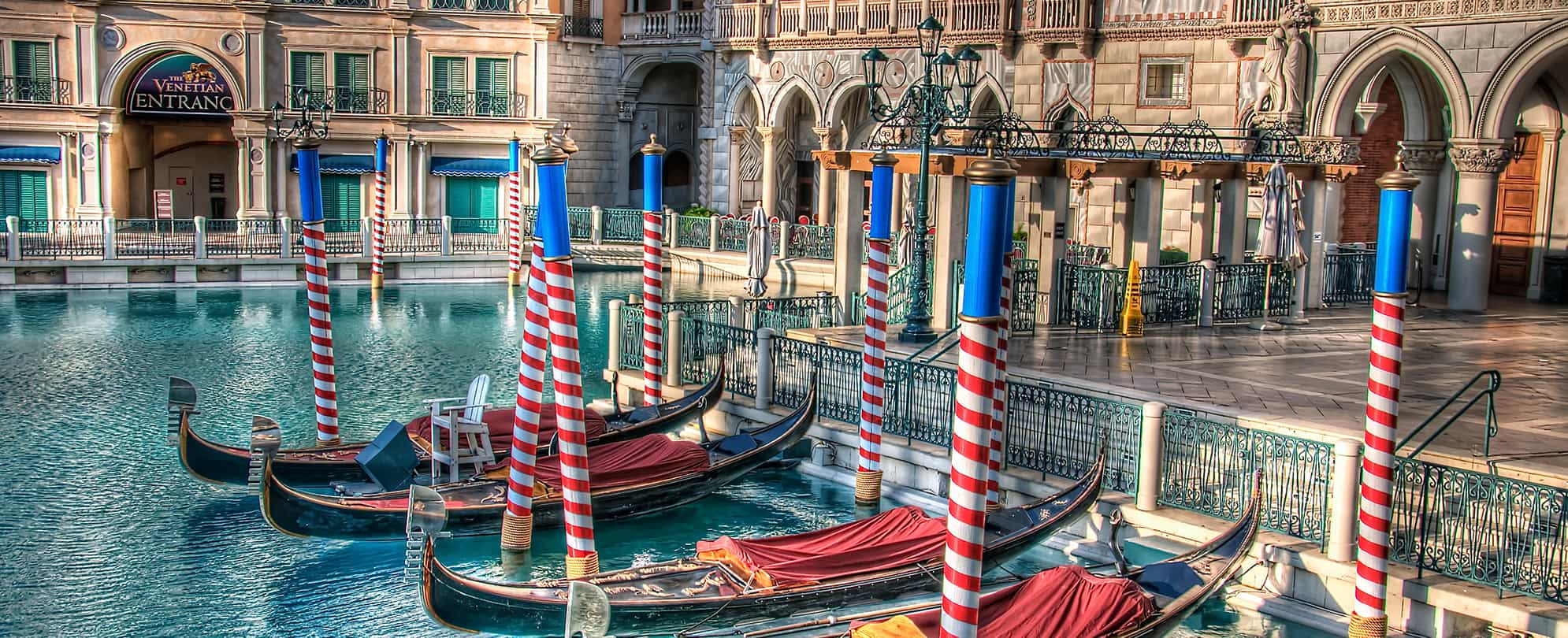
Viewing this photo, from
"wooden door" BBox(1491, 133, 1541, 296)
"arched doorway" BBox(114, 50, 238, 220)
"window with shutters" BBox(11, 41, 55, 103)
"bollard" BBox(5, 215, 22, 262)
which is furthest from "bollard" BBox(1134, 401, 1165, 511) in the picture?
"window with shutters" BBox(11, 41, 55, 103)

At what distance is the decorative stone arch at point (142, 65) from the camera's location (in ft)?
120

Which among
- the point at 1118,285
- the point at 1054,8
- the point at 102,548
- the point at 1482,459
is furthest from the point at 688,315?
the point at 1054,8

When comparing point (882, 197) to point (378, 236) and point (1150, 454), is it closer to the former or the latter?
point (1150, 454)

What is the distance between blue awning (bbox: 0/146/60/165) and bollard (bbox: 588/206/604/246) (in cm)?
1302

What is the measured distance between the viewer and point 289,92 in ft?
125

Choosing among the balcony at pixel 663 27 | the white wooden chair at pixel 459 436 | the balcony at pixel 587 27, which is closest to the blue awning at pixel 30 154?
the balcony at pixel 587 27

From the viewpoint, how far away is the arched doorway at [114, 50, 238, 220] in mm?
37719

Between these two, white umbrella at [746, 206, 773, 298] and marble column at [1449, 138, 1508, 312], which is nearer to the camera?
marble column at [1449, 138, 1508, 312]

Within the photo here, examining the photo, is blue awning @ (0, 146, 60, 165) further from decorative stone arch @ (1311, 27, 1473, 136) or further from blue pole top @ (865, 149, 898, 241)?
decorative stone arch @ (1311, 27, 1473, 136)

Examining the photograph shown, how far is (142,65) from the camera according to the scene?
37.6 m

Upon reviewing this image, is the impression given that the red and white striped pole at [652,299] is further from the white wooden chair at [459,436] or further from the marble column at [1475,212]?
the marble column at [1475,212]

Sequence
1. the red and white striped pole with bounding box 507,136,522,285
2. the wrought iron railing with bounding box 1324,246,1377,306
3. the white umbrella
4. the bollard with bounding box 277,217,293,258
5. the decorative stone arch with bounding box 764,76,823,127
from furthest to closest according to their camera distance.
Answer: the decorative stone arch with bounding box 764,76,823,127, the red and white striped pole with bounding box 507,136,522,285, the bollard with bounding box 277,217,293,258, the white umbrella, the wrought iron railing with bounding box 1324,246,1377,306

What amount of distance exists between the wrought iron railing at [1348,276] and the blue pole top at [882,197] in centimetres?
1187

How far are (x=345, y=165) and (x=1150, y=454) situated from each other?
29.3m
